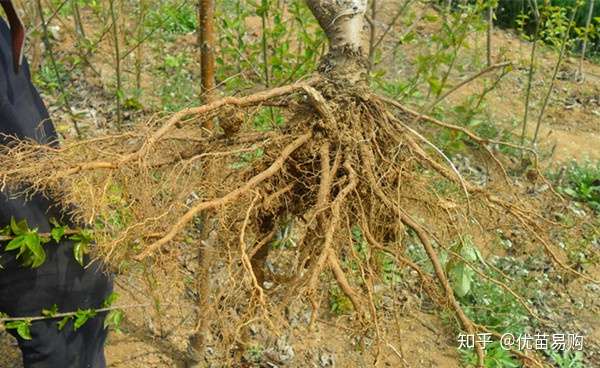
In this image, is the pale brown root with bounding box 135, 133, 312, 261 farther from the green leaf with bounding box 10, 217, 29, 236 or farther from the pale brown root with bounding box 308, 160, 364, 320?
the green leaf with bounding box 10, 217, 29, 236

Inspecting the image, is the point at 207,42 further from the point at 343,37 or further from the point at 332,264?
the point at 332,264

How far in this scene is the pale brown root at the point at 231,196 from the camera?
3.87 ft

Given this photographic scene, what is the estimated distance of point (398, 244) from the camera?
1.37 meters

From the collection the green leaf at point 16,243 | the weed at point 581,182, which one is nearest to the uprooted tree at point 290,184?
the green leaf at point 16,243

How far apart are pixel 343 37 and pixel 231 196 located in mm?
459

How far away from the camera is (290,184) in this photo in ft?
4.64

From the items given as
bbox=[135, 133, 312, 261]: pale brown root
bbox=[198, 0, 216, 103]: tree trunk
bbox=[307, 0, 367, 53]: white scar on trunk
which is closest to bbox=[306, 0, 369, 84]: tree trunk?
bbox=[307, 0, 367, 53]: white scar on trunk

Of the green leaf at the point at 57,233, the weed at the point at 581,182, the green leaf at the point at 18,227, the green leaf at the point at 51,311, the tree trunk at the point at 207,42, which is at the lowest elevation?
the weed at the point at 581,182

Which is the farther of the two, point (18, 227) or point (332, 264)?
point (18, 227)

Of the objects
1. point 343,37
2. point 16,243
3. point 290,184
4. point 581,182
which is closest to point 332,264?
point 290,184

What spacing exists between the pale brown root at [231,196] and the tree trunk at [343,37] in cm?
18

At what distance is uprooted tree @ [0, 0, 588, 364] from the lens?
4.06 ft

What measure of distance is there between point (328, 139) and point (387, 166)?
16 cm

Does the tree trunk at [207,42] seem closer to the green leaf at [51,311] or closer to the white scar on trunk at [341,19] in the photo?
the white scar on trunk at [341,19]
